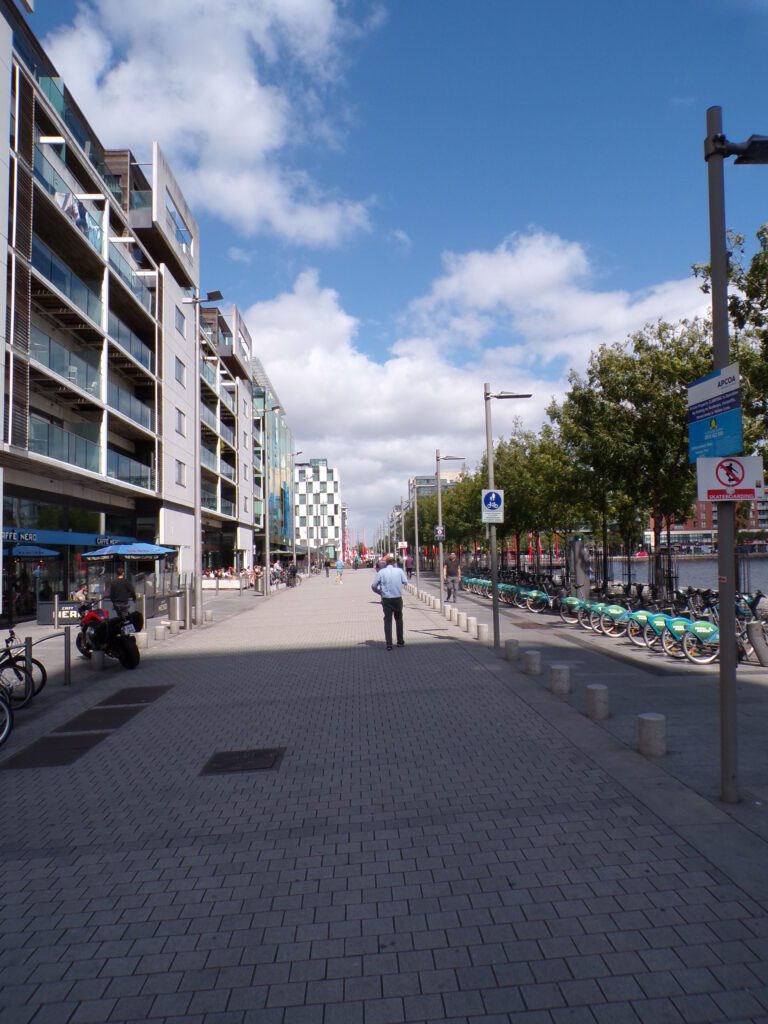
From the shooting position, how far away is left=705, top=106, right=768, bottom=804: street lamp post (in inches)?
205

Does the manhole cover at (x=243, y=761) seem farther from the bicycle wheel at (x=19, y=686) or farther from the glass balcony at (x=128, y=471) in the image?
the glass balcony at (x=128, y=471)

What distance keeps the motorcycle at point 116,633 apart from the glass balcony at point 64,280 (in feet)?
43.7

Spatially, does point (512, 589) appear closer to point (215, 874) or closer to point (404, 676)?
point (404, 676)

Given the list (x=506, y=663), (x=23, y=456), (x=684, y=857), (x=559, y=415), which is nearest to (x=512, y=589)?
(x=559, y=415)

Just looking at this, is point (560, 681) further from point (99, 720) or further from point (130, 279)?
point (130, 279)

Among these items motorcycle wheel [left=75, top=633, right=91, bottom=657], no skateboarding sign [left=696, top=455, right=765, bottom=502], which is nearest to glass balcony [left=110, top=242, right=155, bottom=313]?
motorcycle wheel [left=75, top=633, right=91, bottom=657]

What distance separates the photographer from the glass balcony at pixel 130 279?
93.5 feet

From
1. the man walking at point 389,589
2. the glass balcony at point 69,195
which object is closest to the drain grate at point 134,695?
the man walking at point 389,589

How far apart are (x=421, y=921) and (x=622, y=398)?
1776cm

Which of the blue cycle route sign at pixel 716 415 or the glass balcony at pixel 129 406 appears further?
the glass balcony at pixel 129 406

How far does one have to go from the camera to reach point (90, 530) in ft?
95.9

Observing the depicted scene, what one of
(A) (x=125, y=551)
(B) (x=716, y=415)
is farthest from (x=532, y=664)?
(A) (x=125, y=551)

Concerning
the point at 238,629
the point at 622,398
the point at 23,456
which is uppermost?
the point at 622,398

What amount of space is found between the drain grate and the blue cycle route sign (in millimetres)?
7856
